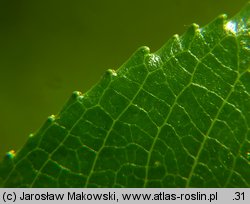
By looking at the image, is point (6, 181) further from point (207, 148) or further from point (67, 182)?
point (207, 148)

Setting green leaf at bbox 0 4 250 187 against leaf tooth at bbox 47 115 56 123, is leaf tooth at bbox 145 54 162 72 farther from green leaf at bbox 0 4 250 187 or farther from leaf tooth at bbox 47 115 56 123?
leaf tooth at bbox 47 115 56 123

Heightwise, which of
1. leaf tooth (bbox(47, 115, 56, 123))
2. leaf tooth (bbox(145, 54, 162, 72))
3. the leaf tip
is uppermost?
leaf tooth (bbox(145, 54, 162, 72))

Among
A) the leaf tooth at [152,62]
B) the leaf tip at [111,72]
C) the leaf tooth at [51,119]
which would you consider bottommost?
the leaf tooth at [51,119]

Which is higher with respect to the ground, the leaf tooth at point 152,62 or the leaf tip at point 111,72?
the leaf tooth at point 152,62

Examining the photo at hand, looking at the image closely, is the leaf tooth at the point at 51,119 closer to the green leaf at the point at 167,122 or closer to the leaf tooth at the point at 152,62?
the green leaf at the point at 167,122

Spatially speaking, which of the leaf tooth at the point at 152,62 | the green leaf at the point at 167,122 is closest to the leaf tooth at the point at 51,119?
the green leaf at the point at 167,122

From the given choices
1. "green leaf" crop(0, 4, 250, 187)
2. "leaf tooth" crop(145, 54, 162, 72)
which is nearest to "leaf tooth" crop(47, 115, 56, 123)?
"green leaf" crop(0, 4, 250, 187)

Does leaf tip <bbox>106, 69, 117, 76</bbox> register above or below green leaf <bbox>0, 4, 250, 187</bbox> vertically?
above

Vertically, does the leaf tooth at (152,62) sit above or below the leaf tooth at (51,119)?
above

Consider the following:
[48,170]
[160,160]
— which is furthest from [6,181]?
[160,160]
